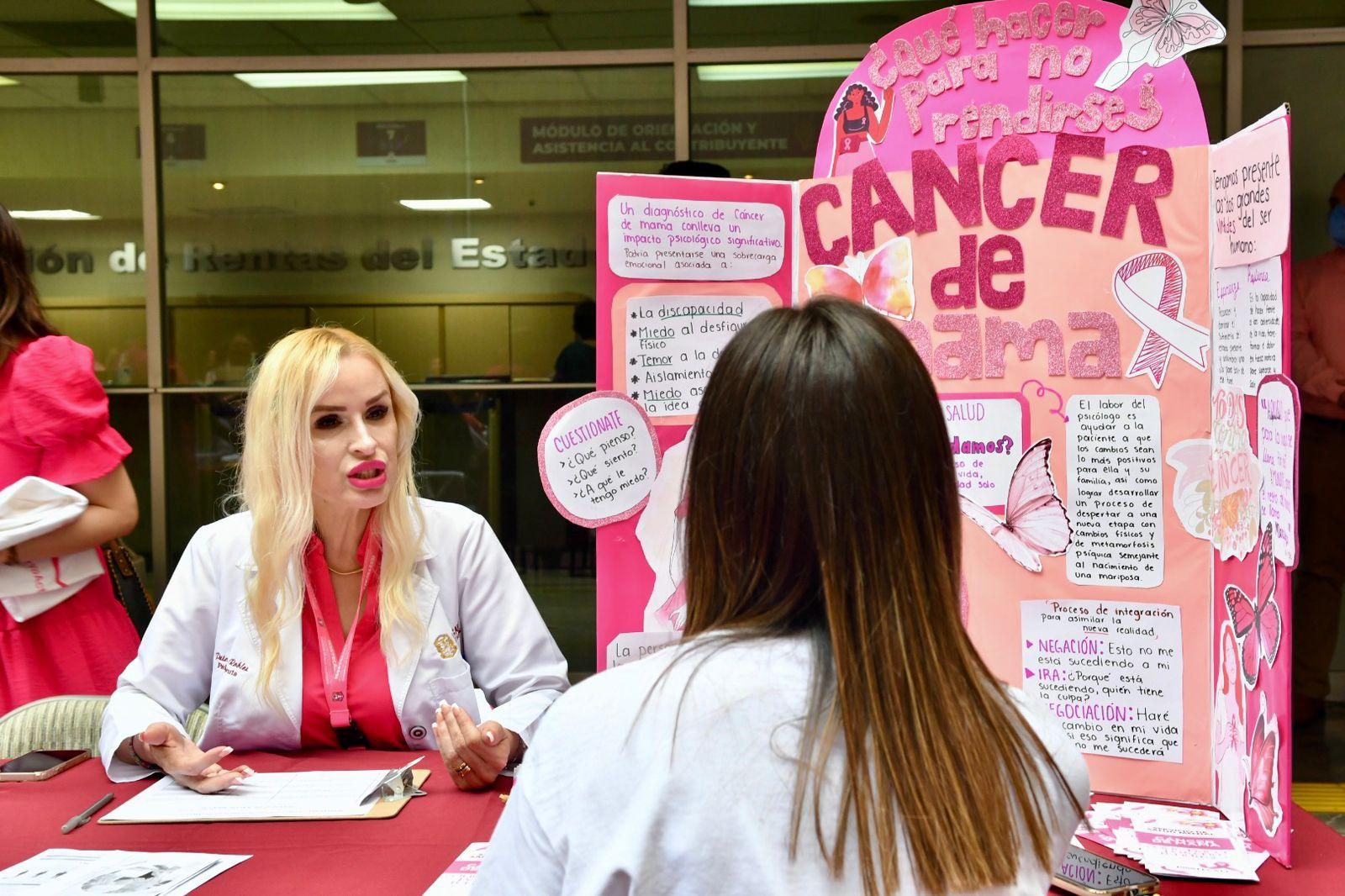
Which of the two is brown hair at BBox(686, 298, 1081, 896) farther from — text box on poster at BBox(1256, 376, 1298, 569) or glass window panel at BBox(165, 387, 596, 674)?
glass window panel at BBox(165, 387, 596, 674)

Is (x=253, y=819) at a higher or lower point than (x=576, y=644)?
higher

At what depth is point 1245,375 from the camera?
6.43 ft

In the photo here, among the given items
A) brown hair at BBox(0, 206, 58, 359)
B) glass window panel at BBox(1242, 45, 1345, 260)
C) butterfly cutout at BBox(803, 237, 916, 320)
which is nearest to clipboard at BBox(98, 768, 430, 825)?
butterfly cutout at BBox(803, 237, 916, 320)

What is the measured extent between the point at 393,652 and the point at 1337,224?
356 cm

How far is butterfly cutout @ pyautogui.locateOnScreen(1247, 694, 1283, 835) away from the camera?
1803 millimetres

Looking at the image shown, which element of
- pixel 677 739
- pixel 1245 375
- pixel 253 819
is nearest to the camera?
pixel 677 739

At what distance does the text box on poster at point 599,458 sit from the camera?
231cm

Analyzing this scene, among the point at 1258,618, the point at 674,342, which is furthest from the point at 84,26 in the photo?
the point at 1258,618

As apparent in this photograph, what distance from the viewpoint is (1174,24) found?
209 centimetres

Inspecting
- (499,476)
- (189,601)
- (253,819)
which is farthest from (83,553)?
(499,476)

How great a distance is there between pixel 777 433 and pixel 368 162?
3897 millimetres

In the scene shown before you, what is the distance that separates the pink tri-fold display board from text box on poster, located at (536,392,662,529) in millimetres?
12

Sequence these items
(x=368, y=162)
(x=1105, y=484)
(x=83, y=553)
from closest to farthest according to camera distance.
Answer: (x=1105, y=484) → (x=83, y=553) → (x=368, y=162)

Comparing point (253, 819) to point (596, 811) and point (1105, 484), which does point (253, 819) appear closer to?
point (596, 811)
